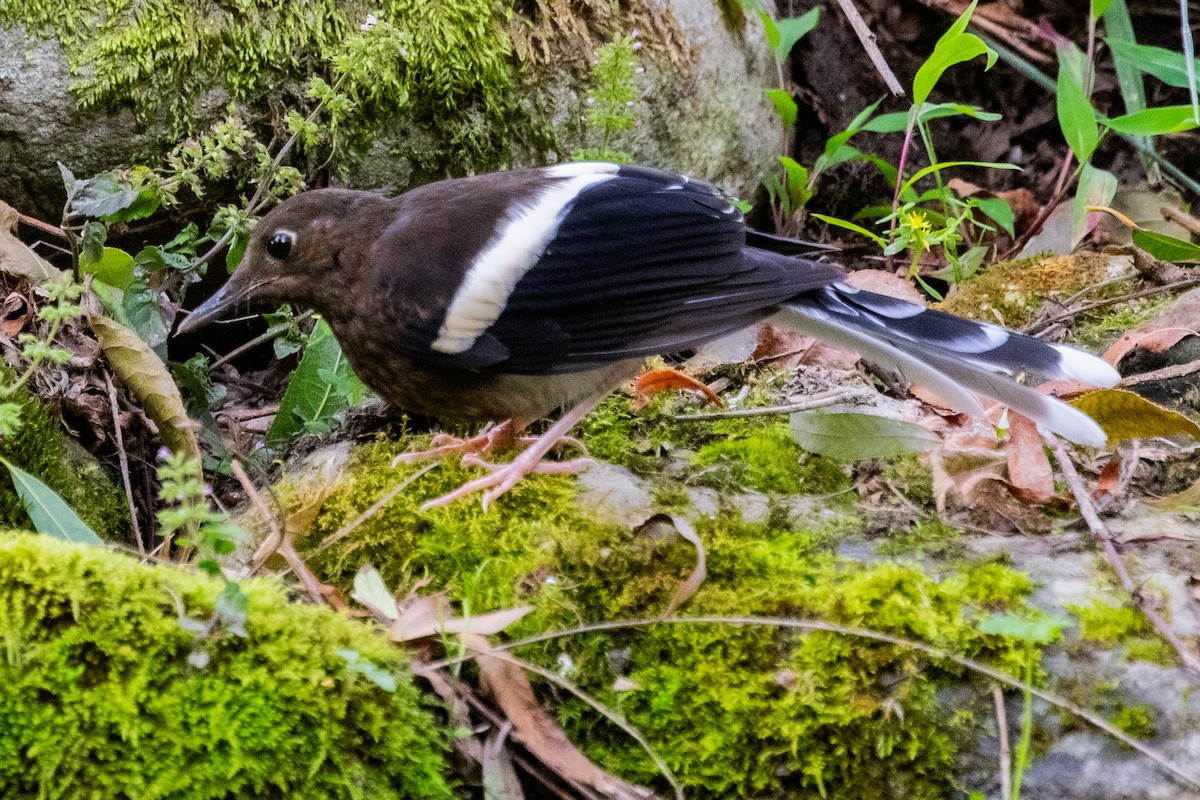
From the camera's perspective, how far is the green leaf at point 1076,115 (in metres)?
4.01

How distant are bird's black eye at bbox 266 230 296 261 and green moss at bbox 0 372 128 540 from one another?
30.3 inches

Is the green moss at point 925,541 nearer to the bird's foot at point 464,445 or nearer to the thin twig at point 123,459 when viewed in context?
the bird's foot at point 464,445

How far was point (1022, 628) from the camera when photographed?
6.38ft

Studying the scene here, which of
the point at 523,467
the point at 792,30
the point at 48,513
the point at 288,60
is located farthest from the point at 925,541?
the point at 792,30

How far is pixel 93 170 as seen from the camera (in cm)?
378

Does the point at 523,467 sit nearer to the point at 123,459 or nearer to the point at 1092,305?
the point at 123,459

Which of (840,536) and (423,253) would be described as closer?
(840,536)

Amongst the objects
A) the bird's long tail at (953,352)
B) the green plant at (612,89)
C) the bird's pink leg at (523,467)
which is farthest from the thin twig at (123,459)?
the bird's long tail at (953,352)

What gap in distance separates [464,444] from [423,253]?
575 millimetres

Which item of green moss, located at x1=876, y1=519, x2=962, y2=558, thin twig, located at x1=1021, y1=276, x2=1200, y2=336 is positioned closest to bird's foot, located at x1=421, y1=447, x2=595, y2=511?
green moss, located at x1=876, y1=519, x2=962, y2=558

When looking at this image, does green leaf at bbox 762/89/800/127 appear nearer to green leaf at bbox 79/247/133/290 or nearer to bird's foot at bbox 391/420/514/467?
bird's foot at bbox 391/420/514/467

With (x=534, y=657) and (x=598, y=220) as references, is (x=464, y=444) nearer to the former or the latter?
(x=598, y=220)

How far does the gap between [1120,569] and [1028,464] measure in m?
0.51

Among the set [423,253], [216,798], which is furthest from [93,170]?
[216,798]
